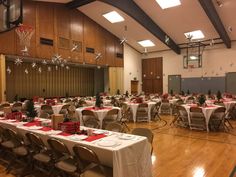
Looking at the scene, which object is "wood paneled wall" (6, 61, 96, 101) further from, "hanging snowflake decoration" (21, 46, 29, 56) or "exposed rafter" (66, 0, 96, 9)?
"exposed rafter" (66, 0, 96, 9)

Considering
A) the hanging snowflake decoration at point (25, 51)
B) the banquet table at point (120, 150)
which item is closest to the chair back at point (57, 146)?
the banquet table at point (120, 150)

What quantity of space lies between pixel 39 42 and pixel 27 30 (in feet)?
10.7

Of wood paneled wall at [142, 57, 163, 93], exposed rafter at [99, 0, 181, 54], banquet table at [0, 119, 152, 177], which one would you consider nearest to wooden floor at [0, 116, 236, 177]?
banquet table at [0, 119, 152, 177]

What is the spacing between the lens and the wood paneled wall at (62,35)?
12.3 metres

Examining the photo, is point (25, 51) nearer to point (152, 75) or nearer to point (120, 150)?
point (120, 150)

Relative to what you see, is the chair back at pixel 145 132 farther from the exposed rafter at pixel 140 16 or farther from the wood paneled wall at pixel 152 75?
the wood paneled wall at pixel 152 75

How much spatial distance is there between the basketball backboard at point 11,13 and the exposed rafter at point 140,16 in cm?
744

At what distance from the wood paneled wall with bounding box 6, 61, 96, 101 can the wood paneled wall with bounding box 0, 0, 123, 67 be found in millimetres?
2233

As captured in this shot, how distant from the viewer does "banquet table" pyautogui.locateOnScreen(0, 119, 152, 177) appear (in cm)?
290

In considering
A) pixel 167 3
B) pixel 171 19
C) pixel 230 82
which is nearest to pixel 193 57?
pixel 230 82

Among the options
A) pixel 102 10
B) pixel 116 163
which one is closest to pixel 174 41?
pixel 102 10

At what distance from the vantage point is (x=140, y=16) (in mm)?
13672

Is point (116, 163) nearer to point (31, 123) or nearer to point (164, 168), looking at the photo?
point (164, 168)

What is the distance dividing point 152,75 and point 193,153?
1554 centimetres
